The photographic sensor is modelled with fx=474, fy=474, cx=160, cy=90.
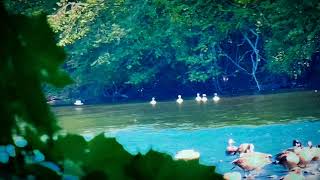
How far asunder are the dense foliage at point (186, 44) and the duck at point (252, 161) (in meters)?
0.86

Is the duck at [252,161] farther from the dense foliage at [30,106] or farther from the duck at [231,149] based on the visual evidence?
the dense foliage at [30,106]

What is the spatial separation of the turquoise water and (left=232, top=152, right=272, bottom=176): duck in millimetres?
36

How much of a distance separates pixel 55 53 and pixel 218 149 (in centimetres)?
194

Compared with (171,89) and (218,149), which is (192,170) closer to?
(218,149)

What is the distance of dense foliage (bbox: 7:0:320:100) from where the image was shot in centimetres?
281

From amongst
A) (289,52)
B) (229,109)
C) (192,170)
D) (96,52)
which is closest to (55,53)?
(192,170)

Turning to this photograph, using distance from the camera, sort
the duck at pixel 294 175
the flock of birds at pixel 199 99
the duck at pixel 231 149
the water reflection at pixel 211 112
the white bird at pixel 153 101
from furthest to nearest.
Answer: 1. the flock of birds at pixel 199 99
2. the white bird at pixel 153 101
3. the water reflection at pixel 211 112
4. the duck at pixel 231 149
5. the duck at pixel 294 175

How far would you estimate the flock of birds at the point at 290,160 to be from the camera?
6.71ft

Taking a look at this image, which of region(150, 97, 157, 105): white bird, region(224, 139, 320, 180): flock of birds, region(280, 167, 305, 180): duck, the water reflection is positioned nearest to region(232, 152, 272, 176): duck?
region(224, 139, 320, 180): flock of birds

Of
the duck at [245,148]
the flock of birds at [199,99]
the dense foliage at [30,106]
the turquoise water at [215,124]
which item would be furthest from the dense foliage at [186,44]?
the dense foliage at [30,106]

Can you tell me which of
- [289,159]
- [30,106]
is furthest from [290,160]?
[30,106]

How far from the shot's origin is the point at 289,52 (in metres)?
3.50

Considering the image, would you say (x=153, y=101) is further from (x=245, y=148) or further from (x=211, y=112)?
(x=245, y=148)

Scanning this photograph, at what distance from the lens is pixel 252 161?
2.13 metres
